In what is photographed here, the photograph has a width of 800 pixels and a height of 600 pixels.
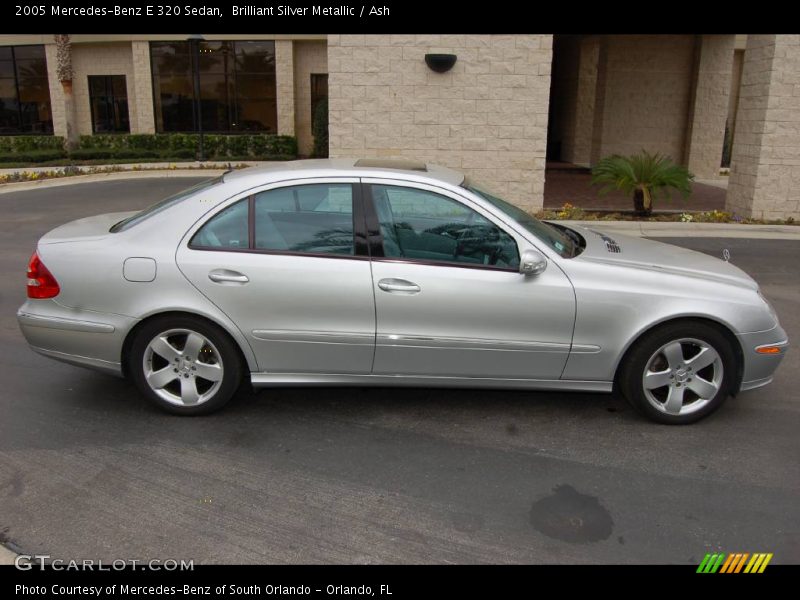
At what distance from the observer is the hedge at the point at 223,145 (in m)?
24.5

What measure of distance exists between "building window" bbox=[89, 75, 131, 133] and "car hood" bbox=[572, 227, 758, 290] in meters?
25.3

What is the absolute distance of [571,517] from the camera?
11.4 ft

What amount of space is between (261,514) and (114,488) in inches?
34.0

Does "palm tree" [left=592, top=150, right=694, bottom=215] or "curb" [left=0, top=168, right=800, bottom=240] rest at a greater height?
"palm tree" [left=592, top=150, right=694, bottom=215]

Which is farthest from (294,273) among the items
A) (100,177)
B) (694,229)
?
(100,177)

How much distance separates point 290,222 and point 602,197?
1196 cm

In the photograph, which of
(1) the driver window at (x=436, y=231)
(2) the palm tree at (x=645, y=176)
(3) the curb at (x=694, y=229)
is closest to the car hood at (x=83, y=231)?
(1) the driver window at (x=436, y=231)

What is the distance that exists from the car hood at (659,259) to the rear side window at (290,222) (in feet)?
5.05

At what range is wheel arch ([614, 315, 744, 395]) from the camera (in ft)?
14.0

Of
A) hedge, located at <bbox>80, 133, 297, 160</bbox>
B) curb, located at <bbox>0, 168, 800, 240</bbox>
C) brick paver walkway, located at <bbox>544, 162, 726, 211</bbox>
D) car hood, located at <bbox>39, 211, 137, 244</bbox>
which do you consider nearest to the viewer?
car hood, located at <bbox>39, 211, 137, 244</bbox>

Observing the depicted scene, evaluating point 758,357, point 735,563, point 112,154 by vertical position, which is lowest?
point 735,563

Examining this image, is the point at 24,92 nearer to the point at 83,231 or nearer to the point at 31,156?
the point at 31,156

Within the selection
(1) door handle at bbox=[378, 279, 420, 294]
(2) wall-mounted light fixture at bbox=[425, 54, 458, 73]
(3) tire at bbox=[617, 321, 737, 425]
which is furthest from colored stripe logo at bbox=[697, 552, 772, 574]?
(2) wall-mounted light fixture at bbox=[425, 54, 458, 73]

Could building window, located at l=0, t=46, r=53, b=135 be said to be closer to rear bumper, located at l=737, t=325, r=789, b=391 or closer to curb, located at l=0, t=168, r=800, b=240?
curb, located at l=0, t=168, r=800, b=240
